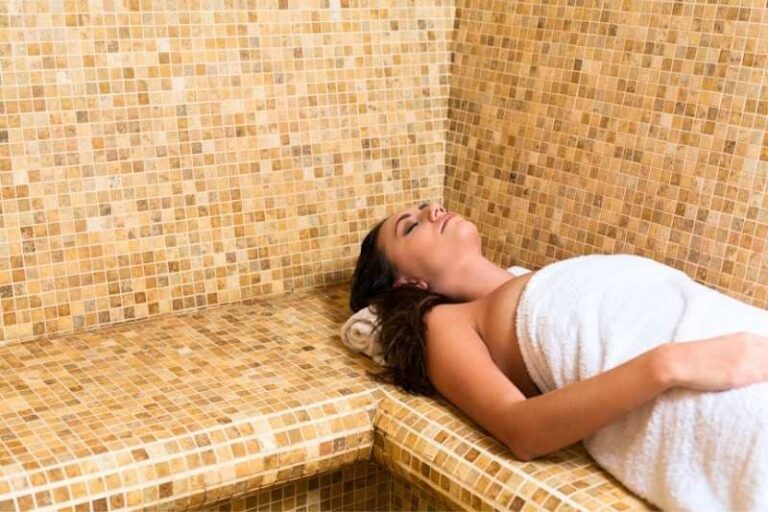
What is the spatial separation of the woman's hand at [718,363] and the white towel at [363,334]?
26.3 inches

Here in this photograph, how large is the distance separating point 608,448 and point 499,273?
54 centimetres

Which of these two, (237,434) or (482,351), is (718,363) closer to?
(482,351)

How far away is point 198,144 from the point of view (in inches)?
91.7

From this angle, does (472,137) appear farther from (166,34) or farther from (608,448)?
(608,448)

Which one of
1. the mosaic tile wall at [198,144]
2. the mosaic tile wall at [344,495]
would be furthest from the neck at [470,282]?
the mosaic tile wall at [198,144]

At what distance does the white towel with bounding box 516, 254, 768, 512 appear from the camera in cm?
160

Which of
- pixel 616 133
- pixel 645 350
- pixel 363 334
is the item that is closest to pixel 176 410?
pixel 363 334

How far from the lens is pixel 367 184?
261cm

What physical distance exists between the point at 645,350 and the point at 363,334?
62 centimetres

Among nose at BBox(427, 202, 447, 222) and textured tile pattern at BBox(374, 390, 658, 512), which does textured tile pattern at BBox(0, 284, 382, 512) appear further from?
nose at BBox(427, 202, 447, 222)

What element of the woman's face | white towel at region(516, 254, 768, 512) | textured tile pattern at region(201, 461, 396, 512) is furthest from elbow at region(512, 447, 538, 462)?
the woman's face

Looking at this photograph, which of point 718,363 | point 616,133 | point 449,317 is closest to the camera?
point 718,363

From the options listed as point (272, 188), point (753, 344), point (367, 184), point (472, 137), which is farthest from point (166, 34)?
point (753, 344)

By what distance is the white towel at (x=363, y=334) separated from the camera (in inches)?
83.9
